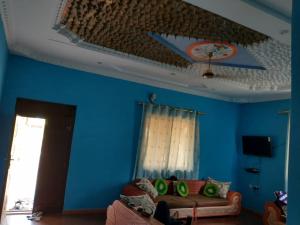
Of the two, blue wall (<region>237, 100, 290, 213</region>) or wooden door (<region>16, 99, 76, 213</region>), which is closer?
wooden door (<region>16, 99, 76, 213</region>)

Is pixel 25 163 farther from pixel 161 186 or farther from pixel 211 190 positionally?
pixel 211 190

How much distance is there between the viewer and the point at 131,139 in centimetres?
514

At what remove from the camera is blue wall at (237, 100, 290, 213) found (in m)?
5.48

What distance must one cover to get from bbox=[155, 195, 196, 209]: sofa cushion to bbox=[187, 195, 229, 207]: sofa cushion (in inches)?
5.4

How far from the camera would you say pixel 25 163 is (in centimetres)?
661

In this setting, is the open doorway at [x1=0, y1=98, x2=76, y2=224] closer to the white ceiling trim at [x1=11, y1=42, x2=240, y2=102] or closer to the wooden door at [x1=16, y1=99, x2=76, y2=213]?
the wooden door at [x1=16, y1=99, x2=76, y2=213]

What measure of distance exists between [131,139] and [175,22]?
2.95 m

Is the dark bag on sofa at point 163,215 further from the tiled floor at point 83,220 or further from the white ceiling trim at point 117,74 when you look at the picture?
the white ceiling trim at point 117,74

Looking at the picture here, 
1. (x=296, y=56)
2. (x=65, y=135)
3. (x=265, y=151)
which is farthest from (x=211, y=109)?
(x=296, y=56)

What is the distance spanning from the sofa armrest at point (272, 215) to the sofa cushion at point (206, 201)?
0.80m

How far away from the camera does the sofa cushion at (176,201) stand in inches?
180

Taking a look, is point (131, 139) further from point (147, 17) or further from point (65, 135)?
point (147, 17)

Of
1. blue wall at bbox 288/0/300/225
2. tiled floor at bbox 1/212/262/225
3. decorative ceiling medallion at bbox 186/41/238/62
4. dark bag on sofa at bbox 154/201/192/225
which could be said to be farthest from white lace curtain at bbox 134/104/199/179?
blue wall at bbox 288/0/300/225

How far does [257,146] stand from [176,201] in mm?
2544
